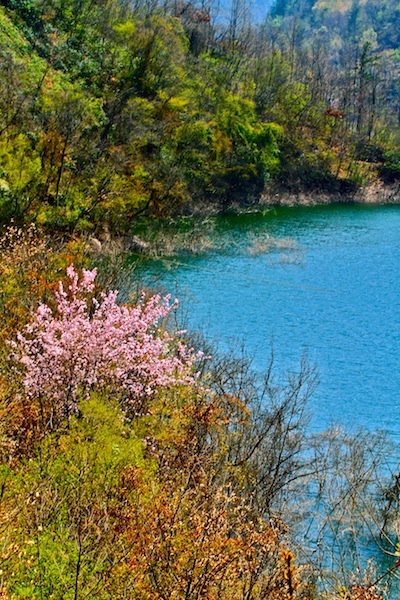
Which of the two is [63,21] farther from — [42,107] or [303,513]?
[303,513]

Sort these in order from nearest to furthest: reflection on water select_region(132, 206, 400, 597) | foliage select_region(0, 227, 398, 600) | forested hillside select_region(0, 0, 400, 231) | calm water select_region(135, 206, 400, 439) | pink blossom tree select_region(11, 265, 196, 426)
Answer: foliage select_region(0, 227, 398, 600) < pink blossom tree select_region(11, 265, 196, 426) < reflection on water select_region(132, 206, 400, 597) < calm water select_region(135, 206, 400, 439) < forested hillside select_region(0, 0, 400, 231)

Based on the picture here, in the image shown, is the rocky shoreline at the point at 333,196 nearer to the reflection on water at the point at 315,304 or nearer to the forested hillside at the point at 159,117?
the forested hillside at the point at 159,117

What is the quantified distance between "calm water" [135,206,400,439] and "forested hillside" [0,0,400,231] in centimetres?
527

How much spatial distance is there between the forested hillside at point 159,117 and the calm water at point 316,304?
5.27m

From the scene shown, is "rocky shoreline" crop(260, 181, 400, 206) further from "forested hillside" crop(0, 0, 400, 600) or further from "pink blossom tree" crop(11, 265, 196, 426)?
"pink blossom tree" crop(11, 265, 196, 426)

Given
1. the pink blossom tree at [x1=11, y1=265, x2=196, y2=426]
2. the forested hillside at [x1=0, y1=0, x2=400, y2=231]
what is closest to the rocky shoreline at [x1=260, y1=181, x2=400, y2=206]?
the forested hillside at [x1=0, y1=0, x2=400, y2=231]

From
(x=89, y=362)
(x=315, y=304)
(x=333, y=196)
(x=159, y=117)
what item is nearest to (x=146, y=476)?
(x=89, y=362)

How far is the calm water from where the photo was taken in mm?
17125

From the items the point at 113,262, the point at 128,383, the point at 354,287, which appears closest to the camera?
the point at 128,383

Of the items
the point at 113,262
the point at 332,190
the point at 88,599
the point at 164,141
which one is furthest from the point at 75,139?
the point at 332,190

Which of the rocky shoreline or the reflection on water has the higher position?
the rocky shoreline

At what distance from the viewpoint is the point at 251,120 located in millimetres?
56250

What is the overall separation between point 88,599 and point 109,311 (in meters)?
5.95

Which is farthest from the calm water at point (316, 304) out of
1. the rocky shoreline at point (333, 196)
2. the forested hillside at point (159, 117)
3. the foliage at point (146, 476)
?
the rocky shoreline at point (333, 196)
